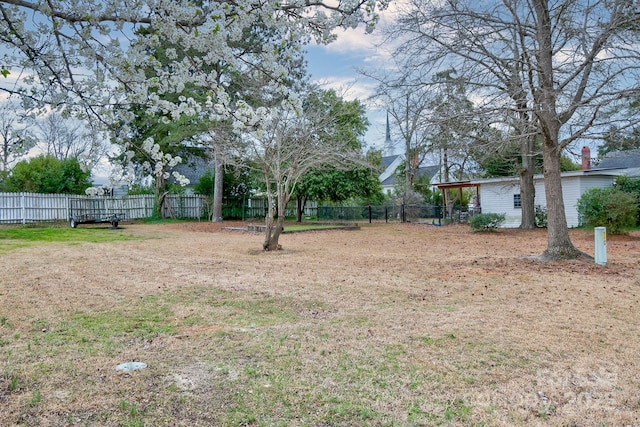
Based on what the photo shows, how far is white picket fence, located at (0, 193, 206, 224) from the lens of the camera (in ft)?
64.4

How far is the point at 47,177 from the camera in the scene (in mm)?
22188

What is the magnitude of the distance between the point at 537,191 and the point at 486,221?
18.3 feet

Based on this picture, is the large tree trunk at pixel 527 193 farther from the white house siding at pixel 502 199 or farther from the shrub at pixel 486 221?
the white house siding at pixel 502 199

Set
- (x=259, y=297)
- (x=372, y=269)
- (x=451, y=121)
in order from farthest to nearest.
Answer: (x=451, y=121)
(x=372, y=269)
(x=259, y=297)

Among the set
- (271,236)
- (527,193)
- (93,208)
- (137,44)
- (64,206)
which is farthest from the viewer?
(93,208)

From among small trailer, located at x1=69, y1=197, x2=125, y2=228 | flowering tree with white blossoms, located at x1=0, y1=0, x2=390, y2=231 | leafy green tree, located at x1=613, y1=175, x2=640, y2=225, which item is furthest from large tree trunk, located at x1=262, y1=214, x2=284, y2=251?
leafy green tree, located at x1=613, y1=175, x2=640, y2=225

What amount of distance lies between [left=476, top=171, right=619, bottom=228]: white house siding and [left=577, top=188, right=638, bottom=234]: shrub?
3364 millimetres

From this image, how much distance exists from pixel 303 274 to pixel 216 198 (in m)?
17.6

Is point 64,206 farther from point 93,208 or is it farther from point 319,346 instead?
point 319,346

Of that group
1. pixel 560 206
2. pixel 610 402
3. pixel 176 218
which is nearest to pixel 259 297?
pixel 610 402

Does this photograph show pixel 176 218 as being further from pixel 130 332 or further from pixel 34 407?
pixel 34 407

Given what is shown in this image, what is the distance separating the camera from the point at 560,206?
873 cm

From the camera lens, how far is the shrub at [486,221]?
16953 mm

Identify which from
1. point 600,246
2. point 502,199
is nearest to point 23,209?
point 600,246
